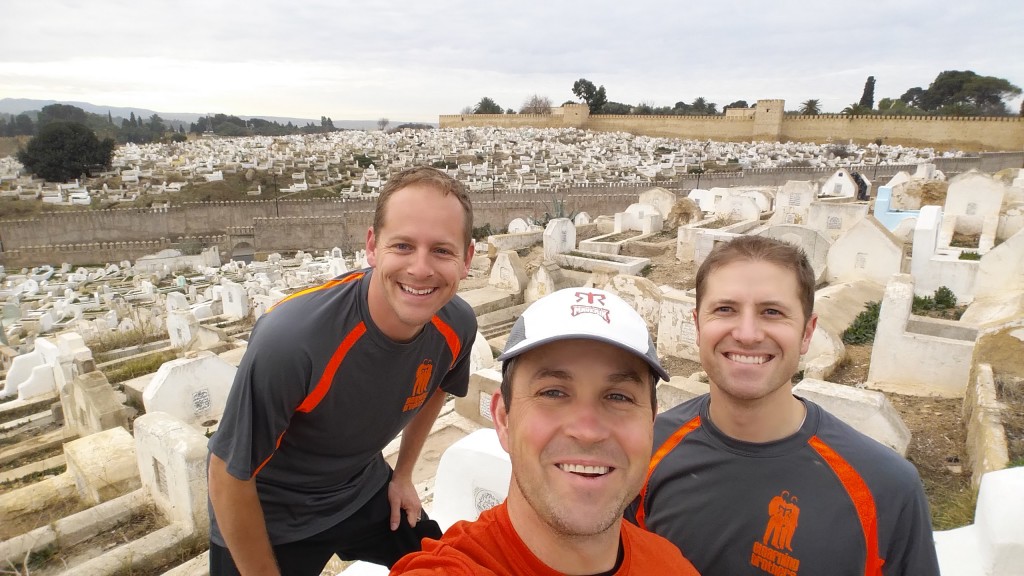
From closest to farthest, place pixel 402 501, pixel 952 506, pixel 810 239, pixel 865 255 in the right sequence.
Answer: pixel 402 501 < pixel 952 506 < pixel 865 255 < pixel 810 239

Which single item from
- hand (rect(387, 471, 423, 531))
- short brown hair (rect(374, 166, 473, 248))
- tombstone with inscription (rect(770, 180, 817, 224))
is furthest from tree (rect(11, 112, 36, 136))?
short brown hair (rect(374, 166, 473, 248))

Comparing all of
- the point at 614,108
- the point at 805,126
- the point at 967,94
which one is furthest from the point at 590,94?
the point at 967,94

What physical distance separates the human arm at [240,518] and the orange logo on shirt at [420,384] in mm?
639

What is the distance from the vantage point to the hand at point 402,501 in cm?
262

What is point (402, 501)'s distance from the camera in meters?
2.65

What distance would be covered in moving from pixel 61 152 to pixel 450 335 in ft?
160

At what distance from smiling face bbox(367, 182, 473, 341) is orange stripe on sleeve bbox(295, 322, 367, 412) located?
18 cm

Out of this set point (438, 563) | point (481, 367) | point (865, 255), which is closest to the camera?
point (438, 563)

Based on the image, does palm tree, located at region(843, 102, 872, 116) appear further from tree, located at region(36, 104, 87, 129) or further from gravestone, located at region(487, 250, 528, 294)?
tree, located at region(36, 104, 87, 129)

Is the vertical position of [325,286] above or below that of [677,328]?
above

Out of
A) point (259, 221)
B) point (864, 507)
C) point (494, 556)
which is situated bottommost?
point (259, 221)

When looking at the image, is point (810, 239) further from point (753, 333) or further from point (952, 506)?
point (753, 333)

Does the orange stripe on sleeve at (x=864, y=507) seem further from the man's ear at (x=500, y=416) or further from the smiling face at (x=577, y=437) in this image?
the man's ear at (x=500, y=416)

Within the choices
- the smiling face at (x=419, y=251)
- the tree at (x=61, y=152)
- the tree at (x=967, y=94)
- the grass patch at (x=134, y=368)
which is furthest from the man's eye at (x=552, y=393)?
the tree at (x=967, y=94)
